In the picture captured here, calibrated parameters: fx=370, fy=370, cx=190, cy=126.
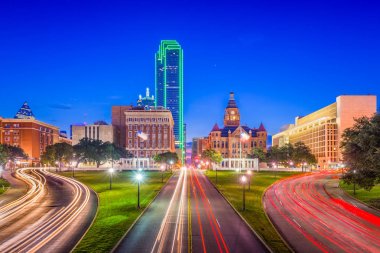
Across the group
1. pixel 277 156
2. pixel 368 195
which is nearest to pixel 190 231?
pixel 368 195

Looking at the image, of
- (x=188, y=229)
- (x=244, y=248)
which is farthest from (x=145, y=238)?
(x=244, y=248)

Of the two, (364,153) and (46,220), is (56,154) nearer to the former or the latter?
(46,220)

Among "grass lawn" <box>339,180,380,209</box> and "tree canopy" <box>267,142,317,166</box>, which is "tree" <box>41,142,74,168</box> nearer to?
"tree canopy" <box>267,142,317,166</box>

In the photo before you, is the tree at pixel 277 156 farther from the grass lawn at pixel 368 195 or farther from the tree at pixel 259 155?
the grass lawn at pixel 368 195

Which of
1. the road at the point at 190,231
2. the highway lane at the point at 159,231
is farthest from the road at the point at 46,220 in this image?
the road at the point at 190,231

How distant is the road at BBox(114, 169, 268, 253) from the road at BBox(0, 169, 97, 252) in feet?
22.3

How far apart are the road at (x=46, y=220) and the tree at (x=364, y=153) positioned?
3807 cm

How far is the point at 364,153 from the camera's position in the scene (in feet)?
176

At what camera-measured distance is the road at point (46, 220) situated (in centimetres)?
3491

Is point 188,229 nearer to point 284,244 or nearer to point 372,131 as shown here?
point 284,244

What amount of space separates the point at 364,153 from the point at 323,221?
13.7 metres

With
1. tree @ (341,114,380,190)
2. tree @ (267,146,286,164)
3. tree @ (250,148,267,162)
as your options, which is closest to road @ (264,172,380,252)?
tree @ (341,114,380,190)

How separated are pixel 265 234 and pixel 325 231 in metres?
7.75

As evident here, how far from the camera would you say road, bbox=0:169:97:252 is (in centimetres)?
3491
